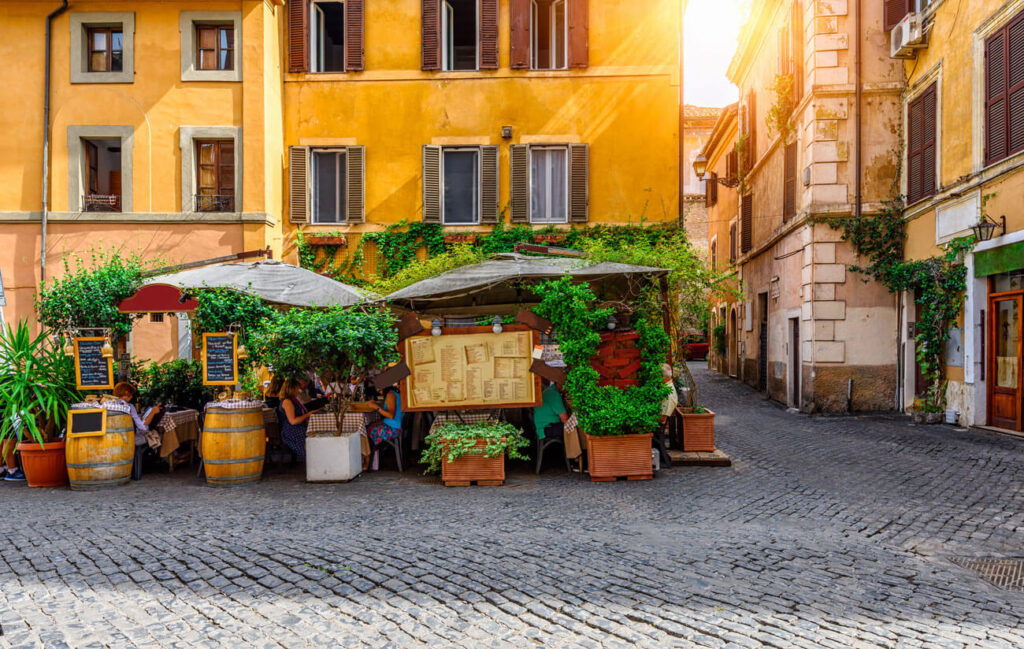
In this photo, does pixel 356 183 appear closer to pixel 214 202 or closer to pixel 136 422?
pixel 214 202

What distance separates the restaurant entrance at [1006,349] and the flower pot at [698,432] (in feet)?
17.3

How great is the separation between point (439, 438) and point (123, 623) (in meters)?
3.97

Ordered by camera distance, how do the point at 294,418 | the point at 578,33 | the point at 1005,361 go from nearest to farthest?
the point at 294,418
the point at 1005,361
the point at 578,33

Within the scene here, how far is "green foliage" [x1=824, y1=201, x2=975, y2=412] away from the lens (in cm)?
1247

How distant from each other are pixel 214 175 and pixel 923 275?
42.8 ft

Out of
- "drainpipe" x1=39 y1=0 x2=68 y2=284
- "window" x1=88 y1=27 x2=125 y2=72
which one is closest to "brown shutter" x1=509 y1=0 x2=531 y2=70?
"window" x1=88 y1=27 x2=125 y2=72

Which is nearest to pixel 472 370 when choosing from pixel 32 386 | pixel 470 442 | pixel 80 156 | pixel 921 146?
pixel 470 442

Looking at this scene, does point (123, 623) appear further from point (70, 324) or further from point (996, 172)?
point (996, 172)

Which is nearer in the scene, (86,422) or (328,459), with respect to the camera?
(86,422)

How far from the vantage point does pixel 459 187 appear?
15.6 m

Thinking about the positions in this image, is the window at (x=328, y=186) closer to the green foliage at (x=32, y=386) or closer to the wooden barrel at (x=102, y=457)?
the green foliage at (x=32, y=386)

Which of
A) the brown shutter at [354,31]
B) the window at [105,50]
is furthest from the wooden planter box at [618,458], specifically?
the window at [105,50]

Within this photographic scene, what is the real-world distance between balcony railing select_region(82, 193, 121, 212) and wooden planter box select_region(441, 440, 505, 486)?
10.8 meters

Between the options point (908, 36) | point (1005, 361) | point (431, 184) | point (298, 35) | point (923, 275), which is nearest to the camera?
point (1005, 361)
